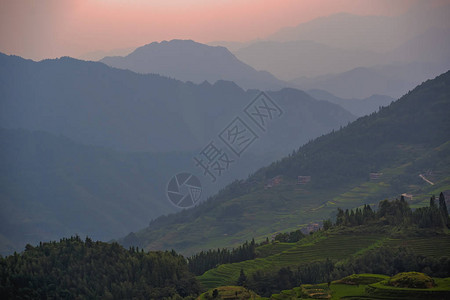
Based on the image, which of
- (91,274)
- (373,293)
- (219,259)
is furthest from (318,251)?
(91,274)

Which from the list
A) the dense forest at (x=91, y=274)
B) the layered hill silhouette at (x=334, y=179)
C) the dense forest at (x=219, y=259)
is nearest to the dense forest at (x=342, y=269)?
the dense forest at (x=91, y=274)

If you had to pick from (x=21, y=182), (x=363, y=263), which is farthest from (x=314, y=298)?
(x=21, y=182)

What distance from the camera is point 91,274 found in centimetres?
4281

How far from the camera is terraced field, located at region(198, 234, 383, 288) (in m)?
46.7

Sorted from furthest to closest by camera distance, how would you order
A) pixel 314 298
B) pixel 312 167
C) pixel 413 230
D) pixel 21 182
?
pixel 21 182 < pixel 312 167 < pixel 413 230 < pixel 314 298

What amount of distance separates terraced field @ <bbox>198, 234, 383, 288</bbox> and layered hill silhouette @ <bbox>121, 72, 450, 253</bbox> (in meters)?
45.7

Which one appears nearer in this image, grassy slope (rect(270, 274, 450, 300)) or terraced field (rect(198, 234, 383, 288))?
grassy slope (rect(270, 274, 450, 300))

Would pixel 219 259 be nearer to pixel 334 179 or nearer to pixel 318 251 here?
pixel 318 251

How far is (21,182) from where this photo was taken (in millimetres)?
176250

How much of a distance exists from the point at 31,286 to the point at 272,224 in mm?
67385

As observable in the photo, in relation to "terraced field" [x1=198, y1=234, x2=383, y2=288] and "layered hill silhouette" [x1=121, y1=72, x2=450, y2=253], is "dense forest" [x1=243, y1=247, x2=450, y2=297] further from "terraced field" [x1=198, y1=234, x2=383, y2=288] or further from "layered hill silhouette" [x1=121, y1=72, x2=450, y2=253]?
"layered hill silhouette" [x1=121, y1=72, x2=450, y2=253]

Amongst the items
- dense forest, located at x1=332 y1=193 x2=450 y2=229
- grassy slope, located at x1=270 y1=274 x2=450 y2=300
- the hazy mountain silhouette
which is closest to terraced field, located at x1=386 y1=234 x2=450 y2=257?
dense forest, located at x1=332 y1=193 x2=450 y2=229

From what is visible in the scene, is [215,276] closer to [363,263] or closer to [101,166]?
[363,263]

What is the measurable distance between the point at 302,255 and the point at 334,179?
72.8m
